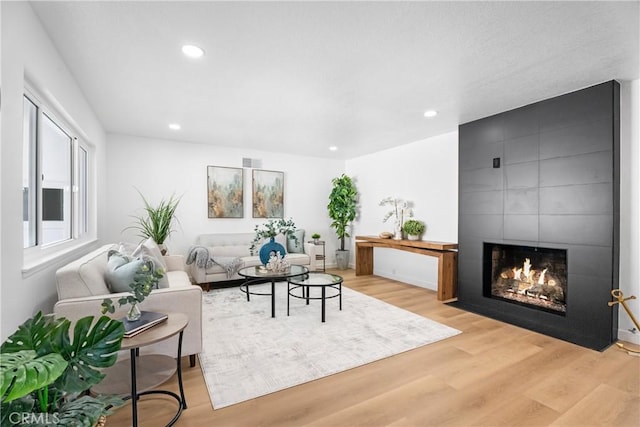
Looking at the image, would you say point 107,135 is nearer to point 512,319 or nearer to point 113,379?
point 113,379

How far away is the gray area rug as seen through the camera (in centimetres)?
224

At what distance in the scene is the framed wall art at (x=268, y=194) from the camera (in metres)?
5.93

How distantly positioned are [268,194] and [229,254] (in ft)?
4.96

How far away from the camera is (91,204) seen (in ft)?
12.9

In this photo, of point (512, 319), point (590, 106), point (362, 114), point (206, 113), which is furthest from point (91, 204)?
point (590, 106)

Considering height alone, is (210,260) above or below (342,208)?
below

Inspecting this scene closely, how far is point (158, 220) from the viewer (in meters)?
4.68

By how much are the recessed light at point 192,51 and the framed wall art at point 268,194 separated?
356 cm

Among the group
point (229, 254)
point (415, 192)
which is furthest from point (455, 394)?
point (229, 254)

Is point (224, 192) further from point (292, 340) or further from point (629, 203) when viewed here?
point (629, 203)

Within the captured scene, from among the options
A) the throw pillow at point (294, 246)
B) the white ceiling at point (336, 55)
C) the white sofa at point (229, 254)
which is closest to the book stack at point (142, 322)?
the white ceiling at point (336, 55)

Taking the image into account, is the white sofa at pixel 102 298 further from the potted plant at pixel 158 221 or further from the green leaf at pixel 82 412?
the potted plant at pixel 158 221

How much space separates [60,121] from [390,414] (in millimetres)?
3586

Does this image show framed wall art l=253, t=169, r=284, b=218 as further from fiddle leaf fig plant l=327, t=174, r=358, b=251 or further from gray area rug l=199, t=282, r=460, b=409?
gray area rug l=199, t=282, r=460, b=409
